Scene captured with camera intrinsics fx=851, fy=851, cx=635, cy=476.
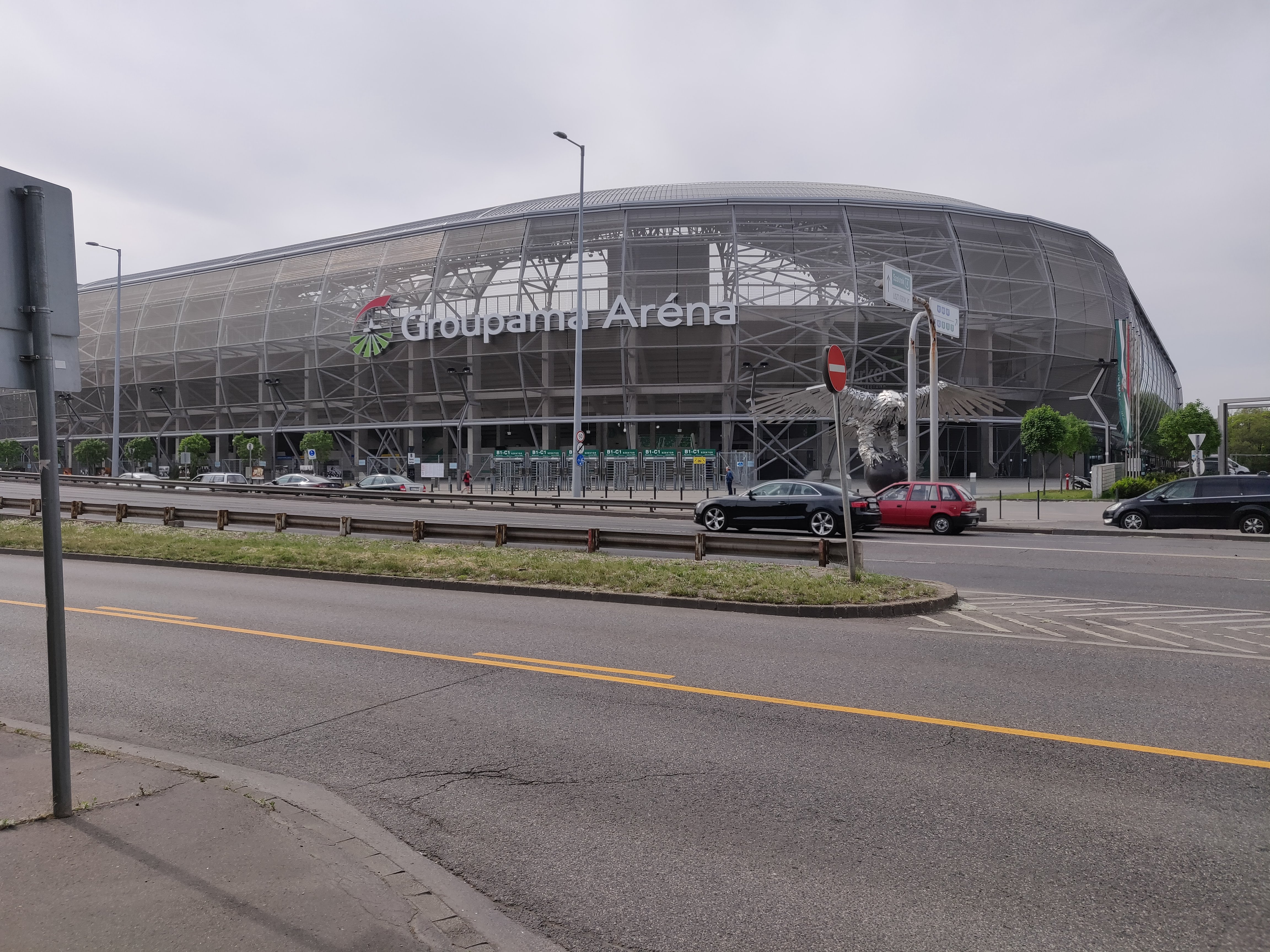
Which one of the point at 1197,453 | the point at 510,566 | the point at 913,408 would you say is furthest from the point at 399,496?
the point at 1197,453

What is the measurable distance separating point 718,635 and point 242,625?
5.33 metres

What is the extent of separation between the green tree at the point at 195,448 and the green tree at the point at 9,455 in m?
15.9

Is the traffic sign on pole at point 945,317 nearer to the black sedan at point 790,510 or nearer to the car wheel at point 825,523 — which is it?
the black sedan at point 790,510

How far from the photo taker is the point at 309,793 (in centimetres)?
465

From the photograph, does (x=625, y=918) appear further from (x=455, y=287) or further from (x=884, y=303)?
(x=455, y=287)

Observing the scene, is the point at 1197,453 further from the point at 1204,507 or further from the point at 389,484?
the point at 389,484

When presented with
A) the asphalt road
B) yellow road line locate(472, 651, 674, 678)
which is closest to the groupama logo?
the asphalt road

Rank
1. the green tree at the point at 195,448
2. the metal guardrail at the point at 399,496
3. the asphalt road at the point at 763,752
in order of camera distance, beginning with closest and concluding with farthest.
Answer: the asphalt road at the point at 763,752, the metal guardrail at the point at 399,496, the green tree at the point at 195,448

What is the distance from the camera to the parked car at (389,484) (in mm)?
38594

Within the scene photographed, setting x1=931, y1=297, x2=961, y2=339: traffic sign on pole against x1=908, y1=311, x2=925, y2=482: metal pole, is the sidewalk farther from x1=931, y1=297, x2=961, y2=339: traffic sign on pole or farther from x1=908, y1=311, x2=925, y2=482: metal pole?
x1=931, y1=297, x2=961, y2=339: traffic sign on pole

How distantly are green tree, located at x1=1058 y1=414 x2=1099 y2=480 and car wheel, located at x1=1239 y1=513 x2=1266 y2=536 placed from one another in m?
19.5

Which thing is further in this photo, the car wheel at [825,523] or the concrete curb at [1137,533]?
the car wheel at [825,523]

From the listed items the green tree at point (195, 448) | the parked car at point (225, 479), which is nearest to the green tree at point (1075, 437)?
the parked car at point (225, 479)

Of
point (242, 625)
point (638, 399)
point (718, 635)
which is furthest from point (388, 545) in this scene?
point (638, 399)
